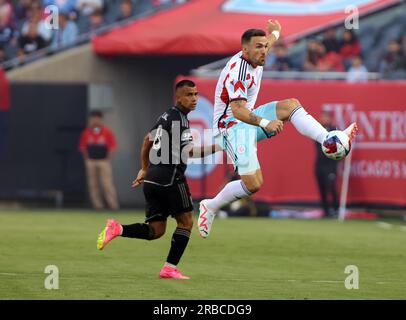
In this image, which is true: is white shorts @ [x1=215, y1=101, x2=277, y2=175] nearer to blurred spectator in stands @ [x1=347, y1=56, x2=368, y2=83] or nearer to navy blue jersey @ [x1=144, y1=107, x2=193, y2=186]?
navy blue jersey @ [x1=144, y1=107, x2=193, y2=186]

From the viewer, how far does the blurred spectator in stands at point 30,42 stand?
2835 centimetres

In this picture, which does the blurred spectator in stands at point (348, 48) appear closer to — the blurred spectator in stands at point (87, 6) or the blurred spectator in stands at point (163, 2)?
the blurred spectator in stands at point (163, 2)

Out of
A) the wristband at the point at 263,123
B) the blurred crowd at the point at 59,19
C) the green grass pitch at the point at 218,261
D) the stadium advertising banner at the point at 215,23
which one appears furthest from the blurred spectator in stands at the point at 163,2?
the wristband at the point at 263,123

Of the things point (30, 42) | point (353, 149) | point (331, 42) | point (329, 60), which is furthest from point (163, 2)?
point (353, 149)

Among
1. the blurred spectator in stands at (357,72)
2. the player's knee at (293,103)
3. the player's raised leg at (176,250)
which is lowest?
the player's raised leg at (176,250)

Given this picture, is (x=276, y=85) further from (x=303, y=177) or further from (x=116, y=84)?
(x=116, y=84)

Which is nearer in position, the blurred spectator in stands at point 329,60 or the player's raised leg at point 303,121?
the player's raised leg at point 303,121

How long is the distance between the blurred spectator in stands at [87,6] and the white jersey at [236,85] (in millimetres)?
15759

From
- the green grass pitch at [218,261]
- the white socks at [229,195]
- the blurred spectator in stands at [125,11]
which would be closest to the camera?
the green grass pitch at [218,261]

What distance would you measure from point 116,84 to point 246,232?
8.87m

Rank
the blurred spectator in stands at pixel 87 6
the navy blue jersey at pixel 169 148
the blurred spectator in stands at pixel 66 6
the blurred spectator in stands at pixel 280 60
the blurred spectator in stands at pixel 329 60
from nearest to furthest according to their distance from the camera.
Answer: the navy blue jersey at pixel 169 148 < the blurred spectator in stands at pixel 280 60 < the blurred spectator in stands at pixel 329 60 < the blurred spectator in stands at pixel 66 6 < the blurred spectator in stands at pixel 87 6

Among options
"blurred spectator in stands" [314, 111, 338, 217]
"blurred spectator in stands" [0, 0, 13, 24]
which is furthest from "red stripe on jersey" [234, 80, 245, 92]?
"blurred spectator in stands" [0, 0, 13, 24]

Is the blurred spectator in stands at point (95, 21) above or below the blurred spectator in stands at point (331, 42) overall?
above

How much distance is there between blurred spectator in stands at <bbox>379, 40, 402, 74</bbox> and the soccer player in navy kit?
46.0 feet
